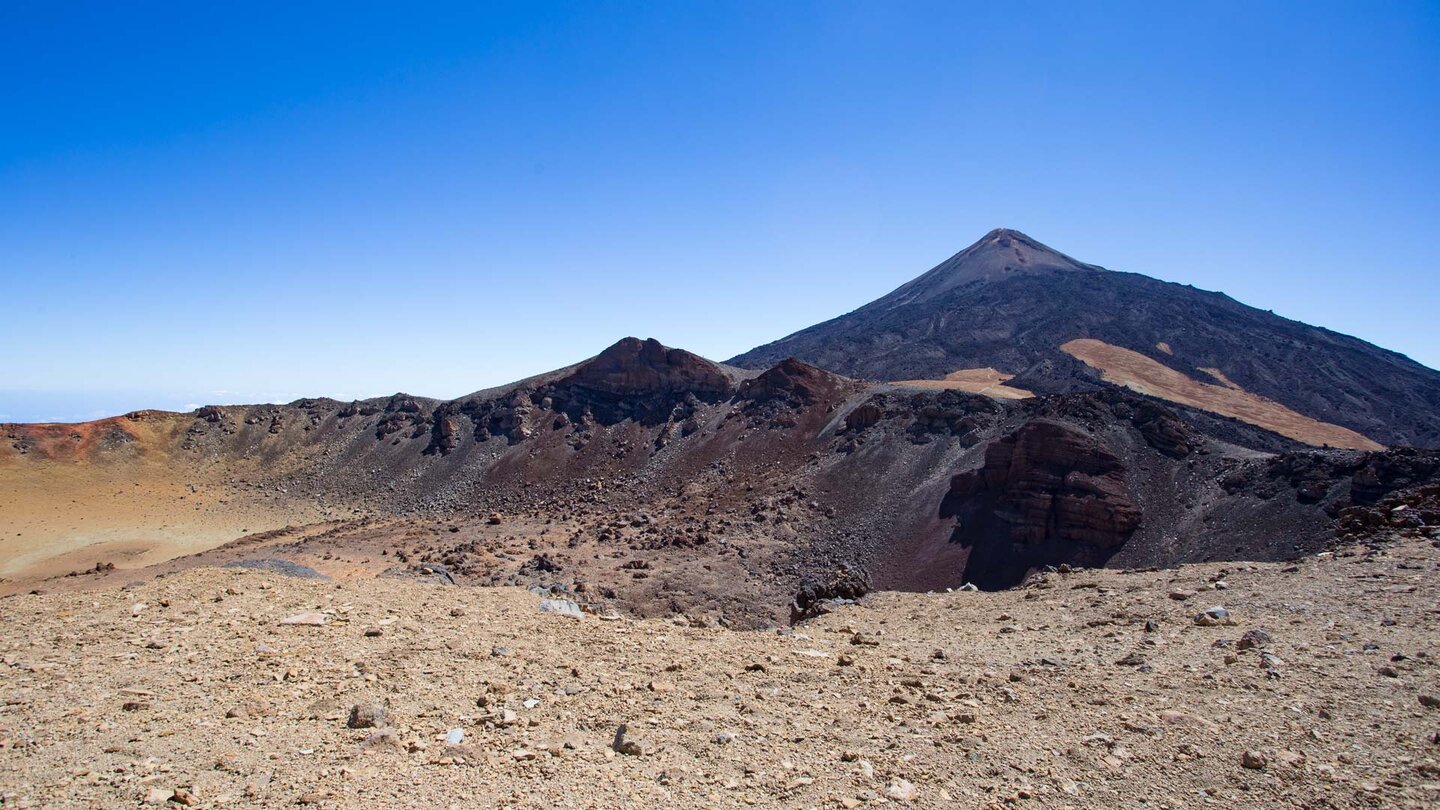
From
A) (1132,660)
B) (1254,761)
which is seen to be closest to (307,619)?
(1254,761)

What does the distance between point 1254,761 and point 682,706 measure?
5123 millimetres

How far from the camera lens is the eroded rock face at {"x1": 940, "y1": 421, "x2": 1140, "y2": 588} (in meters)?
26.5

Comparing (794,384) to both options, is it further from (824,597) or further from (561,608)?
(561,608)

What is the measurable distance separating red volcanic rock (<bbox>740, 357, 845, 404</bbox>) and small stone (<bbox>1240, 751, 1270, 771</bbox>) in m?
38.4

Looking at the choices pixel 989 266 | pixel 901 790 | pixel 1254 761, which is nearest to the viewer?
pixel 901 790

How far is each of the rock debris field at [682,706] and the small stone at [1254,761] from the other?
0.06 ft

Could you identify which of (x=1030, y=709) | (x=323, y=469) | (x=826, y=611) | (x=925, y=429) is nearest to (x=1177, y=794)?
(x=1030, y=709)

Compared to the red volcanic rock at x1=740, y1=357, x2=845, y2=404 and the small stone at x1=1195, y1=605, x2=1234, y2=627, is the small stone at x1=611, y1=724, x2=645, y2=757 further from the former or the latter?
the red volcanic rock at x1=740, y1=357, x2=845, y2=404

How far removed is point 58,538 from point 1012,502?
4927 cm

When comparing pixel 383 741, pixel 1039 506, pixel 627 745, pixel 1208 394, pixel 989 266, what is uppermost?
pixel 989 266

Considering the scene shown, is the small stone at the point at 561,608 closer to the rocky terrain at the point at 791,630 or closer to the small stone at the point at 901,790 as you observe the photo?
the rocky terrain at the point at 791,630

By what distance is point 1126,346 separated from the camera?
86375 millimetres

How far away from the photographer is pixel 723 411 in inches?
1873

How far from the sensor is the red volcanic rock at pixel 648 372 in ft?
166
